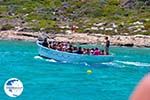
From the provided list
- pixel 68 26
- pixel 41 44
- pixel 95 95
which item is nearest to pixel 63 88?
pixel 95 95

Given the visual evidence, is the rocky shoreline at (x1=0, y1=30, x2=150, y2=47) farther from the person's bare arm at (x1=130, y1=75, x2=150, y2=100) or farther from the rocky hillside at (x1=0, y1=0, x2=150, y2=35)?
the person's bare arm at (x1=130, y1=75, x2=150, y2=100)

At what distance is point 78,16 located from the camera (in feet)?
331

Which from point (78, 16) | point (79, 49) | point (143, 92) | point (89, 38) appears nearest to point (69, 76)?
point (79, 49)

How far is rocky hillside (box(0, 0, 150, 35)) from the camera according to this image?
3543 inches

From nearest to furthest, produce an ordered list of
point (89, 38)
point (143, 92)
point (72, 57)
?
point (143, 92)
point (72, 57)
point (89, 38)

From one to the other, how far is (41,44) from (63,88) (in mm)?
22140

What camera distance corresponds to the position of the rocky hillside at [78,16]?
90000 millimetres

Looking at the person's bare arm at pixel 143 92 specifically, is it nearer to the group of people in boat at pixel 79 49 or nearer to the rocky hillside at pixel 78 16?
the group of people in boat at pixel 79 49

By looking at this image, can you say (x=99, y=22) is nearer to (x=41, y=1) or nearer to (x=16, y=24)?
(x=16, y=24)

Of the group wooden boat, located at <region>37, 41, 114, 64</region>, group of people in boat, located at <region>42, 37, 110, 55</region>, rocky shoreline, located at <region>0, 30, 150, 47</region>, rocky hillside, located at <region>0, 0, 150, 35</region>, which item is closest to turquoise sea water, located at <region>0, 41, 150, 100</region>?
wooden boat, located at <region>37, 41, 114, 64</region>

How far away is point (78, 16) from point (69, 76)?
188 ft

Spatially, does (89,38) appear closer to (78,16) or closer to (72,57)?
(78,16)

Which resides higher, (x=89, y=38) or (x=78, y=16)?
(x=78, y=16)

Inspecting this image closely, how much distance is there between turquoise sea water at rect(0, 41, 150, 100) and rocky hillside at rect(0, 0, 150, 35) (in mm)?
26380
